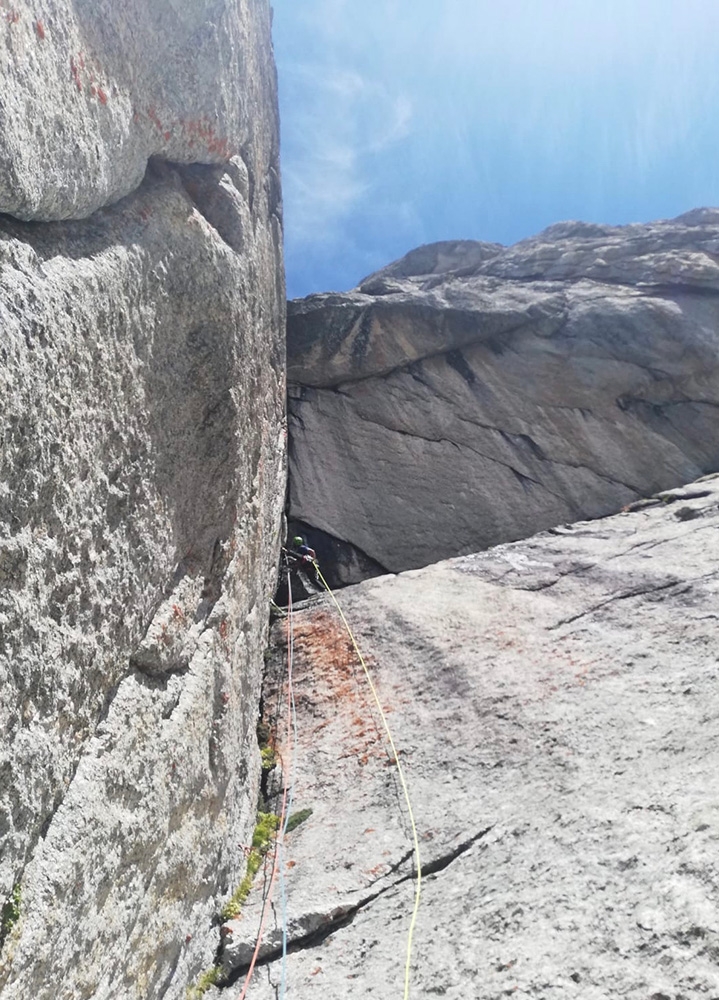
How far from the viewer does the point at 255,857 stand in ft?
20.9

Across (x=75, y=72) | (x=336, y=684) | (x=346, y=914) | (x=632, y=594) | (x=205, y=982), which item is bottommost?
(x=205, y=982)

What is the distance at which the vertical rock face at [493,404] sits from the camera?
14984mm

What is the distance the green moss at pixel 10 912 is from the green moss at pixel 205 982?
222 cm

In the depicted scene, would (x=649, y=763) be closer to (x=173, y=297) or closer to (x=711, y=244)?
(x=173, y=297)

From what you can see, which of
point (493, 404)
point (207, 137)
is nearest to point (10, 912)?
point (207, 137)

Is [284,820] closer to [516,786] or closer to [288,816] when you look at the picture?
[288,816]

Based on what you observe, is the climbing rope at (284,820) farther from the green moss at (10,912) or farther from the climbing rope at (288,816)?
the green moss at (10,912)

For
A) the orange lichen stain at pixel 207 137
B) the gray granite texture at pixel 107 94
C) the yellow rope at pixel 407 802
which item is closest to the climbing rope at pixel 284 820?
the yellow rope at pixel 407 802

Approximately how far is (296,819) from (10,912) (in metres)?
3.80

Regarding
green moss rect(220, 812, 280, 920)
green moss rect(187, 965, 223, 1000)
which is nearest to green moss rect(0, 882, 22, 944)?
green moss rect(187, 965, 223, 1000)

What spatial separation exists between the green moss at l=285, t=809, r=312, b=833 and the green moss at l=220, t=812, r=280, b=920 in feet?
0.51

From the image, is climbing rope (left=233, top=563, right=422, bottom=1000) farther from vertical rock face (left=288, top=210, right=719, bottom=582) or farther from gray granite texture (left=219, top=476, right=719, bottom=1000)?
vertical rock face (left=288, top=210, right=719, bottom=582)

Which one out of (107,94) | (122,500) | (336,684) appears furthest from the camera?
(336,684)

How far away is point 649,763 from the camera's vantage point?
552 cm
